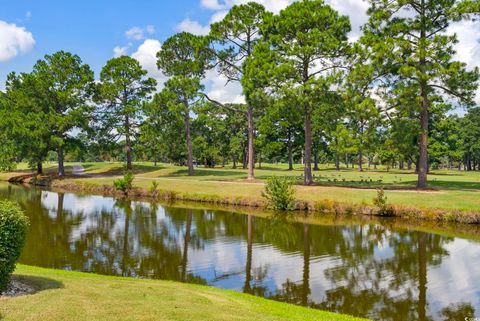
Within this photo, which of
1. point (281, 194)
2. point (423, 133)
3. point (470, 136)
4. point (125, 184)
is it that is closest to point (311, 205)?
point (281, 194)

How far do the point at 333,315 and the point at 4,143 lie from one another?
5818 cm

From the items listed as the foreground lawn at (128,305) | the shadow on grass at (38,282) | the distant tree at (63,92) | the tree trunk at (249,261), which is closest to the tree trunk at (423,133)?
the tree trunk at (249,261)

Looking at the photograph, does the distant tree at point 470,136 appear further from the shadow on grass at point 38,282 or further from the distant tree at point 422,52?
the shadow on grass at point 38,282

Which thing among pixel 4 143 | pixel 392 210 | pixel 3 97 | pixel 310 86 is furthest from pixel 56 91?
pixel 392 210

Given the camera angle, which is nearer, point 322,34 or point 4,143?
point 322,34

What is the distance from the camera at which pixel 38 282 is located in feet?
31.9

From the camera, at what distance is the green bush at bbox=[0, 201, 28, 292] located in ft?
27.8

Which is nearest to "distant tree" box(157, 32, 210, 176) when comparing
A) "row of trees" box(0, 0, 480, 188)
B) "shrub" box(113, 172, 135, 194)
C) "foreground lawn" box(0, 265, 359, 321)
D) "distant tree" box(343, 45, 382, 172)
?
"row of trees" box(0, 0, 480, 188)

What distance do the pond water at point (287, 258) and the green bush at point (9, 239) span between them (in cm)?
682

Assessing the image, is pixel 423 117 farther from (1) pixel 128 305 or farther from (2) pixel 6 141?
(2) pixel 6 141

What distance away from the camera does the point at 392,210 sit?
2881 centimetres

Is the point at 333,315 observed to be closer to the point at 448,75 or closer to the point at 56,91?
the point at 448,75

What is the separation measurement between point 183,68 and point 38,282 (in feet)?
141

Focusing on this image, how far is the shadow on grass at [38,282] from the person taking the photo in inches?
367
